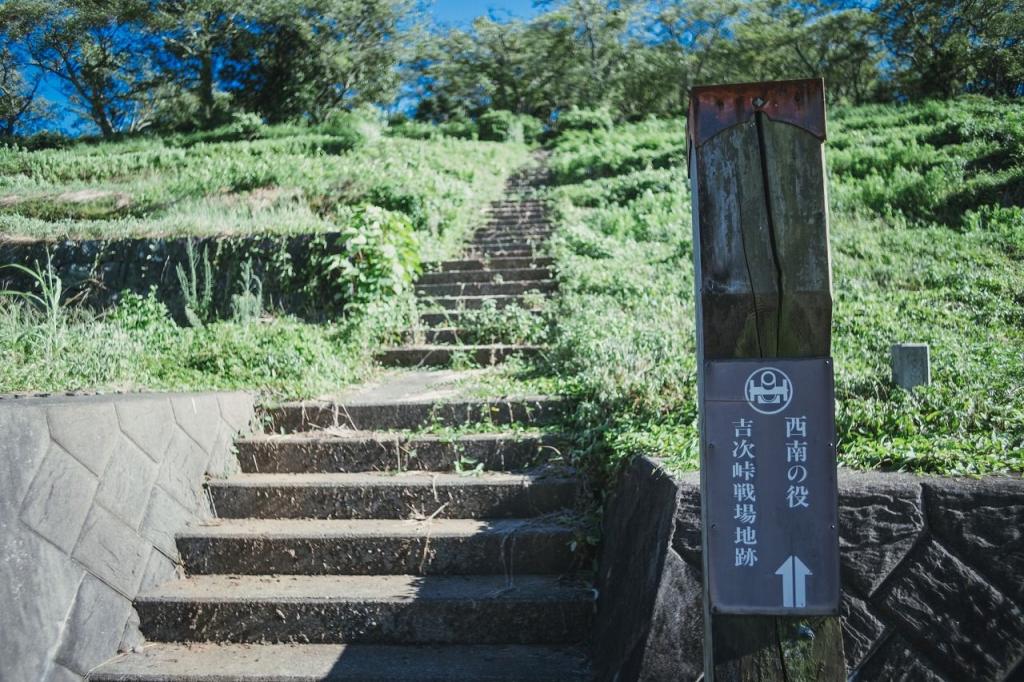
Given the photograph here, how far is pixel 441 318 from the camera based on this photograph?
6328mm

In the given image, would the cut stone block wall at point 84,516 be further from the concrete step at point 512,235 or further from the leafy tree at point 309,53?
the leafy tree at point 309,53

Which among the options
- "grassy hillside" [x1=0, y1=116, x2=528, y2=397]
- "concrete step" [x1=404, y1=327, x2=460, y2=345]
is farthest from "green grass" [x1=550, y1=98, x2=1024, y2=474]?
"grassy hillside" [x1=0, y1=116, x2=528, y2=397]

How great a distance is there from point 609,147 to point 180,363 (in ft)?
45.4

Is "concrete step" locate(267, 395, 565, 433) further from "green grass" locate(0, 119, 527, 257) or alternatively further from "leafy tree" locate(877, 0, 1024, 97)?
"leafy tree" locate(877, 0, 1024, 97)

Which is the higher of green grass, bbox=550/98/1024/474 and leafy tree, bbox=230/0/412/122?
leafy tree, bbox=230/0/412/122

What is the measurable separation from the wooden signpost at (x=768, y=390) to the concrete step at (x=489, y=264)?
6.01 m

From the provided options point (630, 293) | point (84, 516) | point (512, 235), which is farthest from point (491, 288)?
point (84, 516)

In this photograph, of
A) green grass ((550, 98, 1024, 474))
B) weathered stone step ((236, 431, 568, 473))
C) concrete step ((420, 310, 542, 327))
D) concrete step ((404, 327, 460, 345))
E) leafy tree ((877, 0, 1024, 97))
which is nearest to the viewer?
green grass ((550, 98, 1024, 474))

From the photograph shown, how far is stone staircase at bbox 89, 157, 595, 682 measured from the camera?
292 cm

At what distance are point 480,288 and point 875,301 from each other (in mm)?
3461

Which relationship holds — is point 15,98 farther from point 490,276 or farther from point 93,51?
point 490,276

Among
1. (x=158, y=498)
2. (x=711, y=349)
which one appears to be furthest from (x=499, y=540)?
(x=711, y=349)

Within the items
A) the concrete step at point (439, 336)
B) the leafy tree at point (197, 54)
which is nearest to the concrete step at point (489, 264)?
the concrete step at point (439, 336)

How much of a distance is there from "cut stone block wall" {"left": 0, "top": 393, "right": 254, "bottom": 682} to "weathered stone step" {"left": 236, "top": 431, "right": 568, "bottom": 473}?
1.38ft
